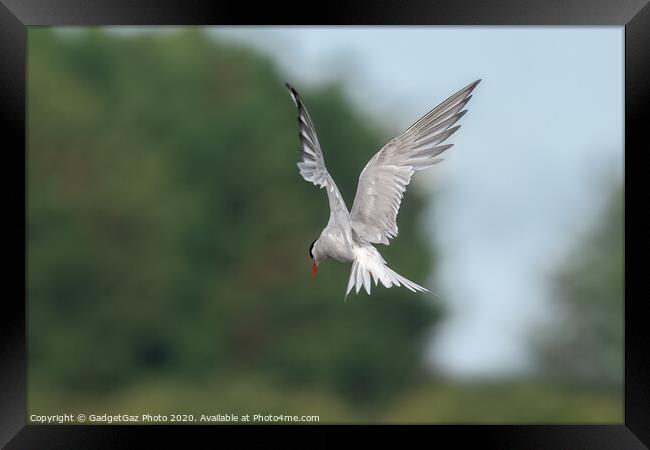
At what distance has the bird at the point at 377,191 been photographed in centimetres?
228

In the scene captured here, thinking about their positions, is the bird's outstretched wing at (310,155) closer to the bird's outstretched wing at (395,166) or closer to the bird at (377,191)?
the bird at (377,191)

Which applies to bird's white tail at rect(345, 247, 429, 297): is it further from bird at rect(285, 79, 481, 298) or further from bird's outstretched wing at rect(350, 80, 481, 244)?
bird's outstretched wing at rect(350, 80, 481, 244)

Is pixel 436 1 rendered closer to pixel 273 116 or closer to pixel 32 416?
pixel 32 416

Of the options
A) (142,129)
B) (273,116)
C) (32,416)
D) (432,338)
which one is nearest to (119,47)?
(142,129)

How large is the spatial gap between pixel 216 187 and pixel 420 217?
7.25 feet

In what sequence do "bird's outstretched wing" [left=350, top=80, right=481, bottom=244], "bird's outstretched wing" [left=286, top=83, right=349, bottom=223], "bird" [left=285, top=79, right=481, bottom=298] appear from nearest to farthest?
"bird's outstretched wing" [left=286, top=83, right=349, bottom=223]
"bird" [left=285, top=79, right=481, bottom=298]
"bird's outstretched wing" [left=350, top=80, right=481, bottom=244]

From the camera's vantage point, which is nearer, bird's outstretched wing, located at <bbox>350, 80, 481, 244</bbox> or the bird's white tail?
the bird's white tail

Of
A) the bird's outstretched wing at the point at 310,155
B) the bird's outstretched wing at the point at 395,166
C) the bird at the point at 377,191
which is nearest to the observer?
the bird's outstretched wing at the point at 310,155

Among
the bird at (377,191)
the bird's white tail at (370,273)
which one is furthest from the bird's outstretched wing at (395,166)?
the bird's white tail at (370,273)

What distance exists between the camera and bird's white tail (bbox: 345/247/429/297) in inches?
86.5

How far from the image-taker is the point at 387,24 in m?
2.41

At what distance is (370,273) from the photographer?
7.61 feet

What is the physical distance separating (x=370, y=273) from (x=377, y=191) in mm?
361

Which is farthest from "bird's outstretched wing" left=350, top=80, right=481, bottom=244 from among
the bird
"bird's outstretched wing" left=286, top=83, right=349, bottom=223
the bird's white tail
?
"bird's outstretched wing" left=286, top=83, right=349, bottom=223
